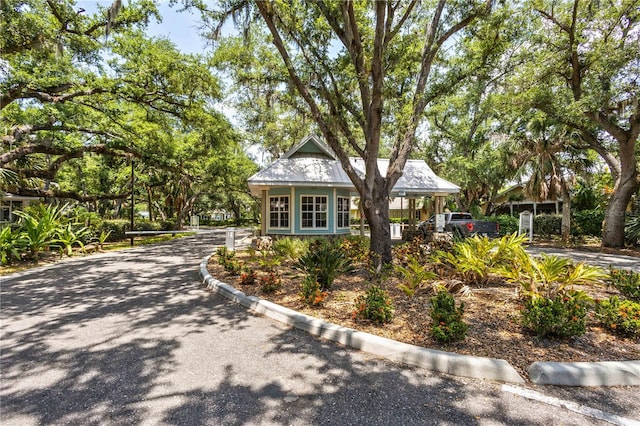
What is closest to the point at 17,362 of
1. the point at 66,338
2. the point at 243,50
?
the point at 66,338

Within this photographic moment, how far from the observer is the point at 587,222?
17688mm

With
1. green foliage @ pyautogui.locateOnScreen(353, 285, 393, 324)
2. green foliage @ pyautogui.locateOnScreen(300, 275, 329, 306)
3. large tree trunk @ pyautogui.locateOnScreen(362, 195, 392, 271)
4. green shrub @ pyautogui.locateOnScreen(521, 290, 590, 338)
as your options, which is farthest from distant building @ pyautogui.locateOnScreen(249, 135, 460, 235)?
green shrub @ pyautogui.locateOnScreen(521, 290, 590, 338)

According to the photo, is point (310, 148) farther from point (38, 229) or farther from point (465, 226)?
point (38, 229)

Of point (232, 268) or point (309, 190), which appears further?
point (309, 190)

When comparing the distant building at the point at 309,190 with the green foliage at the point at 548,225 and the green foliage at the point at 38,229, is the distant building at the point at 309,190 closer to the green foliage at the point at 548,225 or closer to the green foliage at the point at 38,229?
the green foliage at the point at 38,229

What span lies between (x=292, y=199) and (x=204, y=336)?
10.2m

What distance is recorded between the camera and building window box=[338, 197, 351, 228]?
598 inches

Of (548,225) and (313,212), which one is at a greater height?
(313,212)

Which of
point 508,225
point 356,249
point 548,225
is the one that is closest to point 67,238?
point 356,249

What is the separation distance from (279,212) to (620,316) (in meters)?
12.6

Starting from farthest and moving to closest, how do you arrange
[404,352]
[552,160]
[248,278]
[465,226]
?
[552,160]
[465,226]
[248,278]
[404,352]

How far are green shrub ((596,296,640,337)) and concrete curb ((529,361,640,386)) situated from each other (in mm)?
982

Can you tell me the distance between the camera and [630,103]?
12734 millimetres

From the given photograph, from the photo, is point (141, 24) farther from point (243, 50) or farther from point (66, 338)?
point (66, 338)
